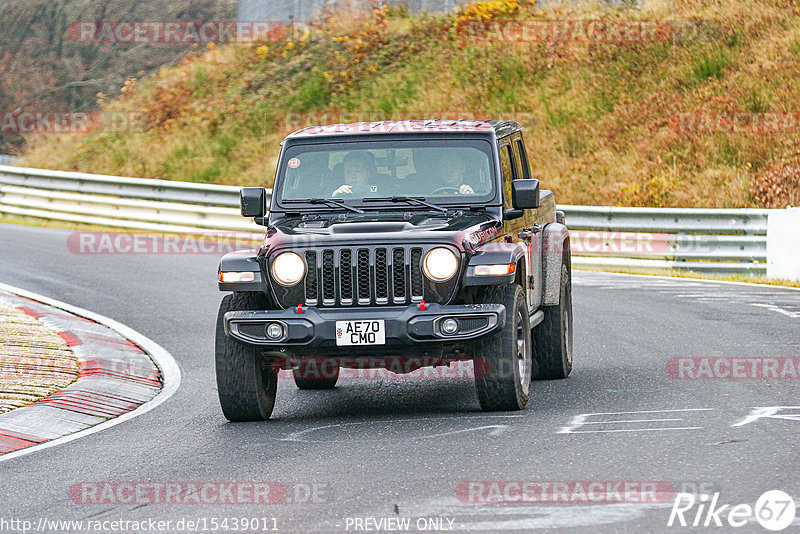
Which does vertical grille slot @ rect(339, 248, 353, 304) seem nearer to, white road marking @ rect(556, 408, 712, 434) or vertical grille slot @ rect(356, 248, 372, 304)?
vertical grille slot @ rect(356, 248, 372, 304)

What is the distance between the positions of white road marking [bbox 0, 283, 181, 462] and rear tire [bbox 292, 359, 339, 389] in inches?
41.3

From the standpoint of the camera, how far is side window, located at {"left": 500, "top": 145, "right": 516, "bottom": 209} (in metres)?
9.70

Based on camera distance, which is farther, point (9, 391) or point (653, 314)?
point (653, 314)

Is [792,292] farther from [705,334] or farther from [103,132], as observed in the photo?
[103,132]

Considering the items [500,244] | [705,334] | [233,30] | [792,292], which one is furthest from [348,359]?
[233,30]

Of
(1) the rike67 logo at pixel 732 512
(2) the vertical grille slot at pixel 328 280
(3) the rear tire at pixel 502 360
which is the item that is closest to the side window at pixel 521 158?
(3) the rear tire at pixel 502 360

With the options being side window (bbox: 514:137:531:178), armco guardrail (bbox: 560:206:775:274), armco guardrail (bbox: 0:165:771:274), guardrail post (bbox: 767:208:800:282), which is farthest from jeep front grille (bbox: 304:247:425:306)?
armco guardrail (bbox: 0:165:771:274)

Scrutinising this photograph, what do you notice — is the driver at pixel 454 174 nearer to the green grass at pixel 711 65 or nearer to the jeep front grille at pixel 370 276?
the jeep front grille at pixel 370 276

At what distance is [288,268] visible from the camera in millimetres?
8625

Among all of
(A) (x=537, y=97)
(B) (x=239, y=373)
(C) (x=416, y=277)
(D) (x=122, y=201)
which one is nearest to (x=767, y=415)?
(C) (x=416, y=277)

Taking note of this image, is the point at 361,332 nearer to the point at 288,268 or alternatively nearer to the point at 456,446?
the point at 288,268

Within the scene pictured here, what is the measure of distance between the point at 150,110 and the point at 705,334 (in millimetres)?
24364

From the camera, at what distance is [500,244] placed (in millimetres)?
8836

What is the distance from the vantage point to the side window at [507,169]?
9.70 m
